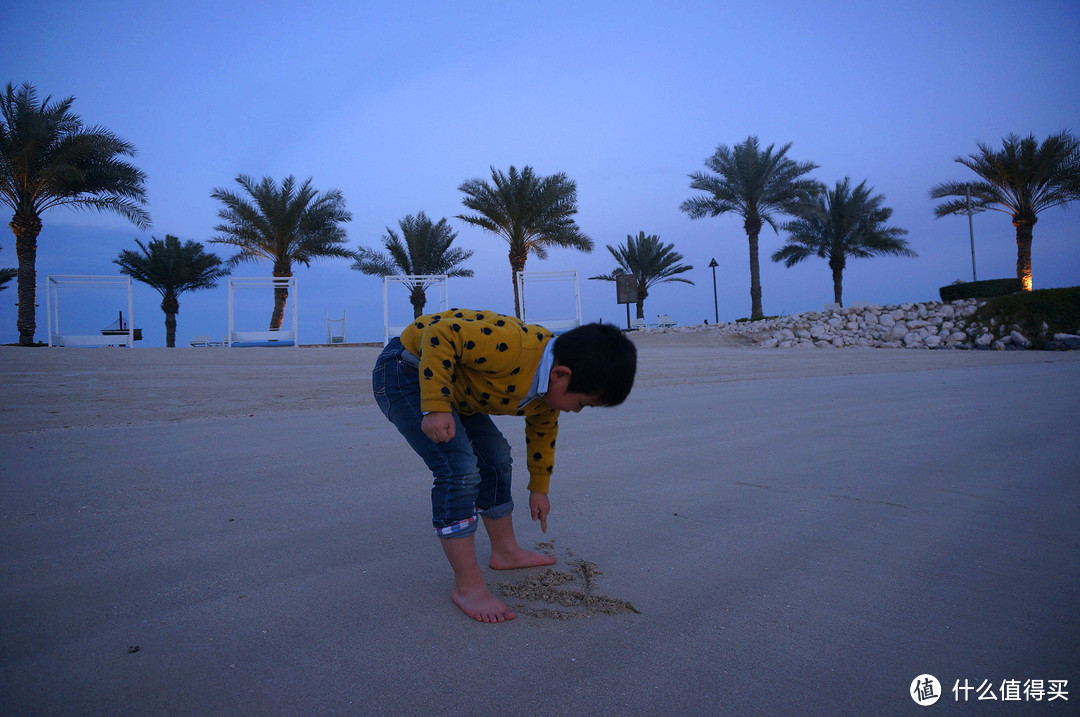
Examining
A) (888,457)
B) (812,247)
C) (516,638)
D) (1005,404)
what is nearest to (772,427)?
(888,457)

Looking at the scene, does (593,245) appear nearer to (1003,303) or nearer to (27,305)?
(1003,303)

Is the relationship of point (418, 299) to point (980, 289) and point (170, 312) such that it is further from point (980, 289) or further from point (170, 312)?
point (980, 289)

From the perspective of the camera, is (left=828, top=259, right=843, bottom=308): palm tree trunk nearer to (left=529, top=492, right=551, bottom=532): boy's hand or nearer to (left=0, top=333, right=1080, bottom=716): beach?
(left=0, top=333, right=1080, bottom=716): beach

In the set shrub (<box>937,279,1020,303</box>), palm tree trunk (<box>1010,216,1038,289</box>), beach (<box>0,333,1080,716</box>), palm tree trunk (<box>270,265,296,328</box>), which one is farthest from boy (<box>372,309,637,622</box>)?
palm tree trunk (<box>1010,216,1038,289</box>)

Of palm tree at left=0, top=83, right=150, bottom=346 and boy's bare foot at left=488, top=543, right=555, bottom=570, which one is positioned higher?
palm tree at left=0, top=83, right=150, bottom=346

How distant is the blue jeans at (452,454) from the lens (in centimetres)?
172

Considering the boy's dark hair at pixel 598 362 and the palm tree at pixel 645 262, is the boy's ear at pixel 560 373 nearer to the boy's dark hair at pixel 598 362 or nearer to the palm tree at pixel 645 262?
the boy's dark hair at pixel 598 362

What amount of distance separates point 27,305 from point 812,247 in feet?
87.1

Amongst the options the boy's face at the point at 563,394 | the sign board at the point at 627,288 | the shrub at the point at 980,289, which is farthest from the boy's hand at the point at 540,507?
the shrub at the point at 980,289

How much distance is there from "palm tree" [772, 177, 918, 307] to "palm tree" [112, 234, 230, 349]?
23.6 m

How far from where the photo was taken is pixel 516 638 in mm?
1527

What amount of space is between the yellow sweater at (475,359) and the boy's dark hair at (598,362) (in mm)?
122

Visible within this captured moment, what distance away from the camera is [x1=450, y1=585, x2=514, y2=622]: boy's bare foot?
1.62 m

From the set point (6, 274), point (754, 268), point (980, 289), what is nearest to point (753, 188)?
point (754, 268)
